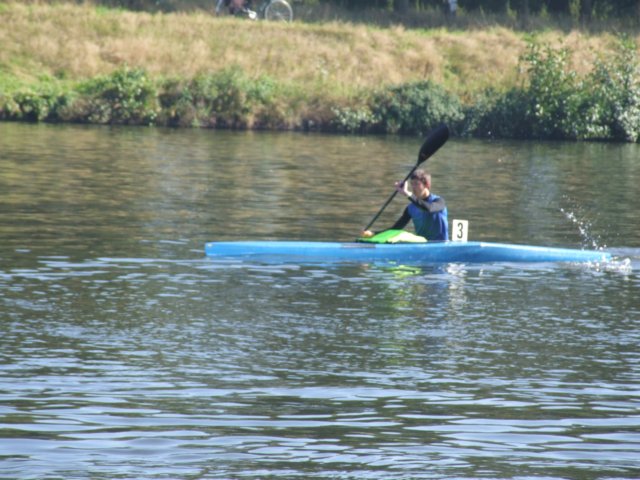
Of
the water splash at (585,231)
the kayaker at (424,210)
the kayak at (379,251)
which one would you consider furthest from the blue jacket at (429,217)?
the water splash at (585,231)

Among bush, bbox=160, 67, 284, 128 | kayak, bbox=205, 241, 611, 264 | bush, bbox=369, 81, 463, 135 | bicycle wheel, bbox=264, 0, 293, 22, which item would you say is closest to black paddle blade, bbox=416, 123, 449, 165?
kayak, bbox=205, 241, 611, 264

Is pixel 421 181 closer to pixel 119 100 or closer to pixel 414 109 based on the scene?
pixel 414 109

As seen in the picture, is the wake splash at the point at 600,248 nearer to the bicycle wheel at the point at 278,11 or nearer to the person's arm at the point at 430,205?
the person's arm at the point at 430,205

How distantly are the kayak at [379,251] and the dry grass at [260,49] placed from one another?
26.8 meters

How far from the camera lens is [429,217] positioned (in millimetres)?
16719

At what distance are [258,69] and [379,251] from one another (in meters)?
30.0

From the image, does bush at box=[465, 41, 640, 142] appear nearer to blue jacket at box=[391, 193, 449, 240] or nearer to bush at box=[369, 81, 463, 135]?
bush at box=[369, 81, 463, 135]

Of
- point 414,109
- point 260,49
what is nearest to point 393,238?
point 414,109

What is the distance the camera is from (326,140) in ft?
127

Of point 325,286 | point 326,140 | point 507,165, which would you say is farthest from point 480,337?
point 326,140

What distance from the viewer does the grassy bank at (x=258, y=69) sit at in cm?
4191

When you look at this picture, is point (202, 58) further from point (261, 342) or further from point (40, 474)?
point (40, 474)

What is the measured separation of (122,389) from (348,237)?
9422 mm

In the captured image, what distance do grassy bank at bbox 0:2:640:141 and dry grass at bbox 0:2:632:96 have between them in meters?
0.05
